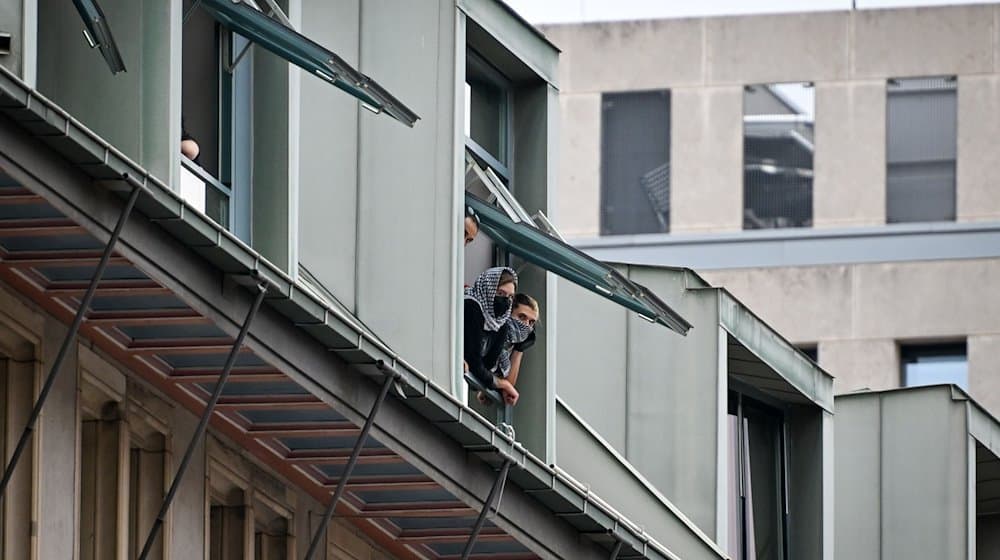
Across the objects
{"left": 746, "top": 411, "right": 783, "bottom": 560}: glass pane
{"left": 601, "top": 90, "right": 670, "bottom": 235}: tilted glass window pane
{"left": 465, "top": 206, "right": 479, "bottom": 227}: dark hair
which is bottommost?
{"left": 746, "top": 411, "right": 783, "bottom": 560}: glass pane

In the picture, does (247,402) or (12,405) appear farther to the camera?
(247,402)

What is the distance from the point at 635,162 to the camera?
7038 centimetres

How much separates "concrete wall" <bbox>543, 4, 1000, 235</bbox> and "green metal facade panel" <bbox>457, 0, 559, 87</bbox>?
3572 centimetres

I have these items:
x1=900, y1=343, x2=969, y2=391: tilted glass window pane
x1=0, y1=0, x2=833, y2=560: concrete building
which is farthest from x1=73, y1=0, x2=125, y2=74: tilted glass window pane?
x1=900, y1=343, x2=969, y2=391: tilted glass window pane

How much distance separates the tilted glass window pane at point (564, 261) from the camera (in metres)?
30.6

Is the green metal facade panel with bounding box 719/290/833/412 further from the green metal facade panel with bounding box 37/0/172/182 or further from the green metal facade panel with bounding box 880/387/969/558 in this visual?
the green metal facade panel with bounding box 37/0/172/182

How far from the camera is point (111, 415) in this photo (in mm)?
24641

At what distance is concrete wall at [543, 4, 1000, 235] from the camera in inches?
2702

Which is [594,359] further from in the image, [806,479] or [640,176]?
[640,176]

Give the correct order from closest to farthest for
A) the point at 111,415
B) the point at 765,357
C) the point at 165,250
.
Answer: the point at 165,250
the point at 111,415
the point at 765,357

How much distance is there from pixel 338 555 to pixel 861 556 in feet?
57.8

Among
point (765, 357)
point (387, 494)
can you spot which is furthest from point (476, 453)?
point (765, 357)

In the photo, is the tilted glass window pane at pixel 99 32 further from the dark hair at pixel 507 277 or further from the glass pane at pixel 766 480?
the glass pane at pixel 766 480

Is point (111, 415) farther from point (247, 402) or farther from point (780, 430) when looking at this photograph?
point (780, 430)
